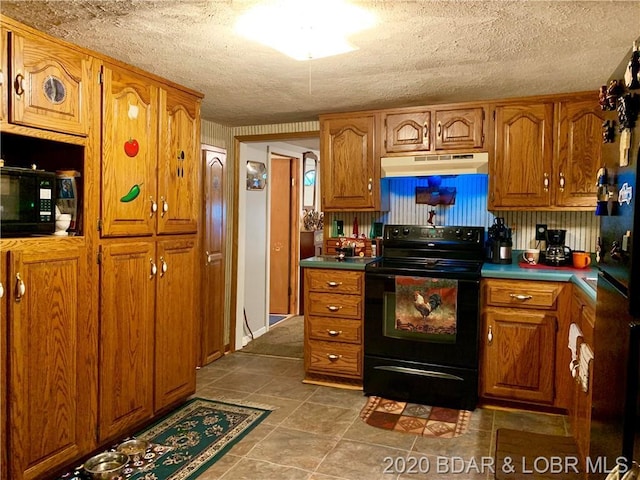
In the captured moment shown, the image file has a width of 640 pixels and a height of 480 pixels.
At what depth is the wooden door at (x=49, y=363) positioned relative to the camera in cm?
193

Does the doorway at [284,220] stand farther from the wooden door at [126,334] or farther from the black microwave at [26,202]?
the black microwave at [26,202]

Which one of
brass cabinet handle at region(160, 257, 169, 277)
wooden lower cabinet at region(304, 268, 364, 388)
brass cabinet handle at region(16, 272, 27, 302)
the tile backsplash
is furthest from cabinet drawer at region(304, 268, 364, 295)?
brass cabinet handle at region(16, 272, 27, 302)

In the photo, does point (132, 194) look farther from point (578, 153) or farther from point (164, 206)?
point (578, 153)

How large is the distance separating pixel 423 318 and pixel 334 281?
0.70m

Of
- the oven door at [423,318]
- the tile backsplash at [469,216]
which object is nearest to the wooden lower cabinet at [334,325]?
the oven door at [423,318]

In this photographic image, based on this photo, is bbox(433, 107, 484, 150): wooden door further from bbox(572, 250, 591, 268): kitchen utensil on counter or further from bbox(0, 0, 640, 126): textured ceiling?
bbox(572, 250, 591, 268): kitchen utensil on counter

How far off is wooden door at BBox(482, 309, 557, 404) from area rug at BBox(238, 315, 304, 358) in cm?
179

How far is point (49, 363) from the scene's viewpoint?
208cm

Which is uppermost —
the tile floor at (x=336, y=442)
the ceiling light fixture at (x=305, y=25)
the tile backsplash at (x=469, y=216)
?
the ceiling light fixture at (x=305, y=25)

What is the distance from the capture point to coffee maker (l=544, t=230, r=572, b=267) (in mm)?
3258

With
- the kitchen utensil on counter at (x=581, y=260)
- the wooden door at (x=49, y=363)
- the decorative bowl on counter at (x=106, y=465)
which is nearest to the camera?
the wooden door at (x=49, y=363)

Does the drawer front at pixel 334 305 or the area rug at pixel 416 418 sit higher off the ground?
the drawer front at pixel 334 305

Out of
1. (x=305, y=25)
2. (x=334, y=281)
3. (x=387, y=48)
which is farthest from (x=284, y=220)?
(x=305, y=25)

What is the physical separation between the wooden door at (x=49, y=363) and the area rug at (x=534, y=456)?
2049mm
